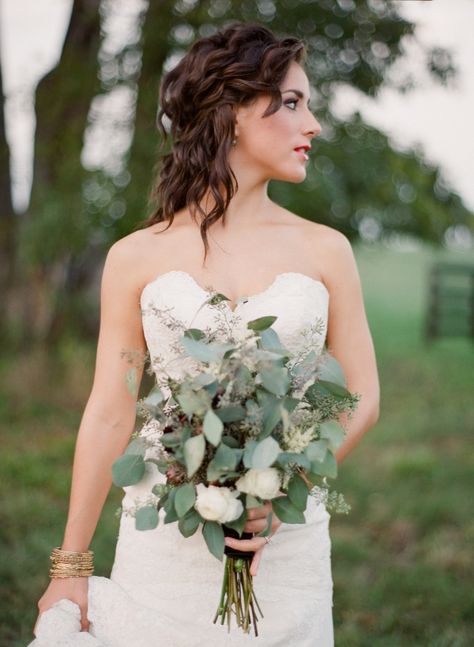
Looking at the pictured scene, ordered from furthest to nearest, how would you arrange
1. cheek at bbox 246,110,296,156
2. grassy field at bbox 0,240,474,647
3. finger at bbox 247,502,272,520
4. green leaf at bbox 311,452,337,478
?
grassy field at bbox 0,240,474,647, cheek at bbox 246,110,296,156, finger at bbox 247,502,272,520, green leaf at bbox 311,452,337,478

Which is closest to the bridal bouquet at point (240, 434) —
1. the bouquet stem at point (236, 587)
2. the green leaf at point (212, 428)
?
the green leaf at point (212, 428)

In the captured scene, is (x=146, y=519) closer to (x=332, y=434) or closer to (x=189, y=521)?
(x=189, y=521)

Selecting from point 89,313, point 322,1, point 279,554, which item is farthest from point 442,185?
point 279,554

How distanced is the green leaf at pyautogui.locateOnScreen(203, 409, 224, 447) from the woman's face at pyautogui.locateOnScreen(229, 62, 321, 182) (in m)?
1.09

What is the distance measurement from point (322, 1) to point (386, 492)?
12.4ft

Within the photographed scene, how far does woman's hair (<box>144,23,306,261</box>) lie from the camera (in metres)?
2.78

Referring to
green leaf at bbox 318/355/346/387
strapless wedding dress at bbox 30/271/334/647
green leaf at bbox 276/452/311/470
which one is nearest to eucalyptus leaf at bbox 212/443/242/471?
green leaf at bbox 276/452/311/470

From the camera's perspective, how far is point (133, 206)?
22.7 ft

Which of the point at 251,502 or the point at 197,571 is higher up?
the point at 251,502

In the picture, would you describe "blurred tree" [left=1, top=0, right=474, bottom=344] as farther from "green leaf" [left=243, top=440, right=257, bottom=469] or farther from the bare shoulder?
"green leaf" [left=243, top=440, right=257, bottom=469]

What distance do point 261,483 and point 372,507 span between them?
174 inches

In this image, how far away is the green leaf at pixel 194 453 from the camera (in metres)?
1.99

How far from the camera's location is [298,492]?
2.14 metres

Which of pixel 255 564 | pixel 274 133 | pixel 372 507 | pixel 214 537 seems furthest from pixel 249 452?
pixel 372 507
